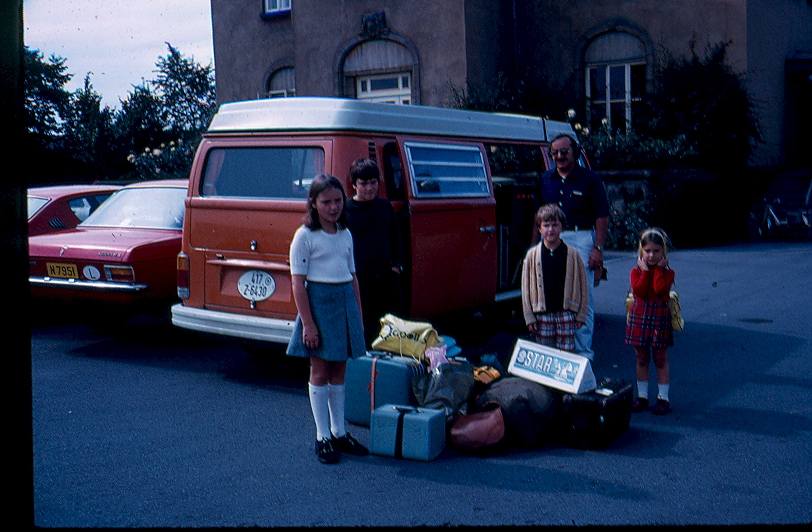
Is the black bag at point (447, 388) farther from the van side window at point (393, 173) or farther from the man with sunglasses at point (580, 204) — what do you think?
the van side window at point (393, 173)

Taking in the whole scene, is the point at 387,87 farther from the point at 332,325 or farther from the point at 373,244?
the point at 332,325

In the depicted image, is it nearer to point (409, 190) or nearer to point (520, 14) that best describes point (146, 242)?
point (409, 190)

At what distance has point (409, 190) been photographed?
7.05 m

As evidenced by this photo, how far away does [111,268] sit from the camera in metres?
7.79

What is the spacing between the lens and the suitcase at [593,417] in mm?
5176

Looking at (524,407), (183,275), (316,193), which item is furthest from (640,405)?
(183,275)

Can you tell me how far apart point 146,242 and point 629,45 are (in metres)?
16.4

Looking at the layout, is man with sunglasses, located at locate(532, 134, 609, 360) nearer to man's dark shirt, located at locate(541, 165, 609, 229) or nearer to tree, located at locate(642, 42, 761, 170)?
man's dark shirt, located at locate(541, 165, 609, 229)

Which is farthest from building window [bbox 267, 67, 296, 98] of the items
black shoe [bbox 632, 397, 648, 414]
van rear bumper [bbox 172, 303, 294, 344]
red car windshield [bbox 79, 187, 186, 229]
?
black shoe [bbox 632, 397, 648, 414]

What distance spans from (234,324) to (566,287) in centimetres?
263

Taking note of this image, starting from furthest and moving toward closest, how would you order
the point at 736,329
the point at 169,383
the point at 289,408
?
the point at 736,329
the point at 169,383
the point at 289,408

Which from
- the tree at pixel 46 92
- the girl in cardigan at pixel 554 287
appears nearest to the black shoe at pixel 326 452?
the girl in cardigan at pixel 554 287

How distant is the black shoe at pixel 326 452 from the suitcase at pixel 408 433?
0.88ft

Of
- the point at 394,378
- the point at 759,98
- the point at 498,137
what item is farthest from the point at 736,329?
the point at 759,98
